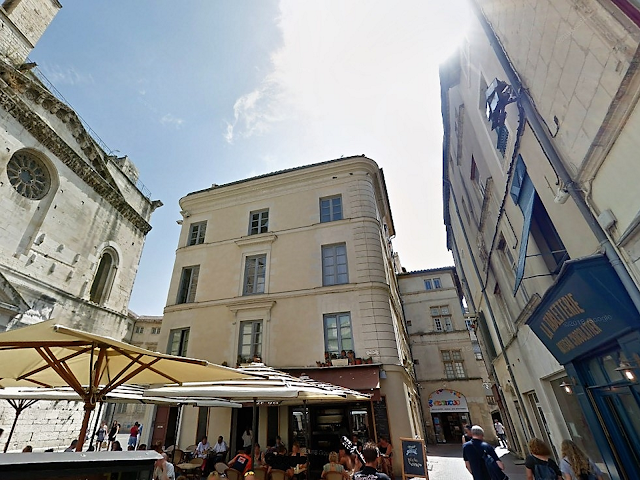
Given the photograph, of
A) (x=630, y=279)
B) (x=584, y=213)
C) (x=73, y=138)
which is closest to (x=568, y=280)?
(x=630, y=279)

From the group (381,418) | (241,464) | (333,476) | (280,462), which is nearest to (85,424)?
(241,464)

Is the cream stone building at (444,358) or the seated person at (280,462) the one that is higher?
the cream stone building at (444,358)

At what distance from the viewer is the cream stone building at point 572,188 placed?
10.7 ft

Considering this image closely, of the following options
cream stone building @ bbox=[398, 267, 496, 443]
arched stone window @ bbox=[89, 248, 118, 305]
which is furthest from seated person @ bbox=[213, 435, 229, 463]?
cream stone building @ bbox=[398, 267, 496, 443]

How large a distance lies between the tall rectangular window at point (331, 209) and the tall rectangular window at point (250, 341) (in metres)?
5.76

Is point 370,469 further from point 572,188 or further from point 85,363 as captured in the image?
point 85,363

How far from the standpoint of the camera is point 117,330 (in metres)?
18.4

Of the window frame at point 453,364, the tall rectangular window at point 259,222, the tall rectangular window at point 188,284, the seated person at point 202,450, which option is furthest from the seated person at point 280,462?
the window frame at point 453,364

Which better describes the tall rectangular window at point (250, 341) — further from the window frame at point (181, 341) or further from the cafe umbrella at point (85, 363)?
the cafe umbrella at point (85, 363)

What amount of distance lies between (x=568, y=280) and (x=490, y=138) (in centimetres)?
515

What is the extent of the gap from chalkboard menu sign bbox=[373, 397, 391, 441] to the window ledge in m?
8.31

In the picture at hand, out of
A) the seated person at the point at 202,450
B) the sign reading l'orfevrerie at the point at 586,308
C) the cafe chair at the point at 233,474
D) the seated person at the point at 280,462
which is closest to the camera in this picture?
the sign reading l'orfevrerie at the point at 586,308

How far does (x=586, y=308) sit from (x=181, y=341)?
46.5 ft

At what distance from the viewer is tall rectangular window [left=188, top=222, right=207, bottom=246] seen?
1625cm
